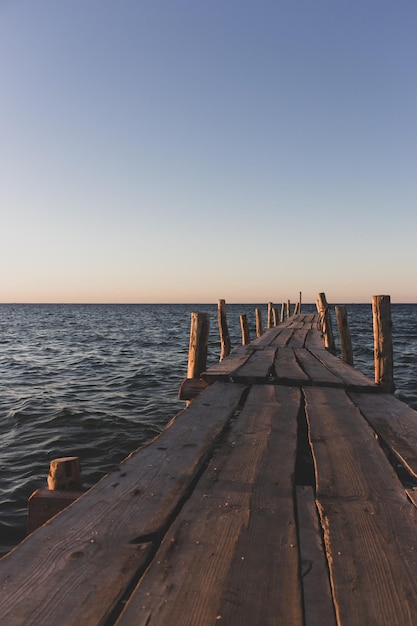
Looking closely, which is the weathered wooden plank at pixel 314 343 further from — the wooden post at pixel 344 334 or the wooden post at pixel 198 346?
the wooden post at pixel 198 346

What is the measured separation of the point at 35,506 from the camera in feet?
7.89

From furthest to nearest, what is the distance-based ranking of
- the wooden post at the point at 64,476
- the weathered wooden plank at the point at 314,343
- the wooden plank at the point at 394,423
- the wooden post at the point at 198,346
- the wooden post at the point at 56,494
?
the weathered wooden plank at the point at 314,343 → the wooden post at the point at 198,346 → the wooden plank at the point at 394,423 → the wooden post at the point at 64,476 → the wooden post at the point at 56,494

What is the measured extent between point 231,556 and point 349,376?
418 centimetres

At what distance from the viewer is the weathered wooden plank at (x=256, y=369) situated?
5191 mm

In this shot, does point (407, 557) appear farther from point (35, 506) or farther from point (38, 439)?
point (38, 439)

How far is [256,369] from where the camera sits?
5859 millimetres

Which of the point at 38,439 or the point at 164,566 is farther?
the point at 38,439

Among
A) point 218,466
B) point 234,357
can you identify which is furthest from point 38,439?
point 218,466

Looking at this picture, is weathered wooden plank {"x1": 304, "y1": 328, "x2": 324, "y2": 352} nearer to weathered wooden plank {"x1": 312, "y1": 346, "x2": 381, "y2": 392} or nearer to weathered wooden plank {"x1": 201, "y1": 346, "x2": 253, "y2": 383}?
weathered wooden plank {"x1": 312, "y1": 346, "x2": 381, "y2": 392}

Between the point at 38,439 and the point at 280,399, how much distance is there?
5353 millimetres

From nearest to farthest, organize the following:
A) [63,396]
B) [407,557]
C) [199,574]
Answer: [199,574]
[407,557]
[63,396]

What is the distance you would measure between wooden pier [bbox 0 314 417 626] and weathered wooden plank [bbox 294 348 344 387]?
5.68ft

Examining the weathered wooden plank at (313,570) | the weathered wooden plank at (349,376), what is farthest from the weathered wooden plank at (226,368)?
the weathered wooden plank at (313,570)

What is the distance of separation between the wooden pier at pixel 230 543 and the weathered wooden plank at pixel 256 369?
1905mm
